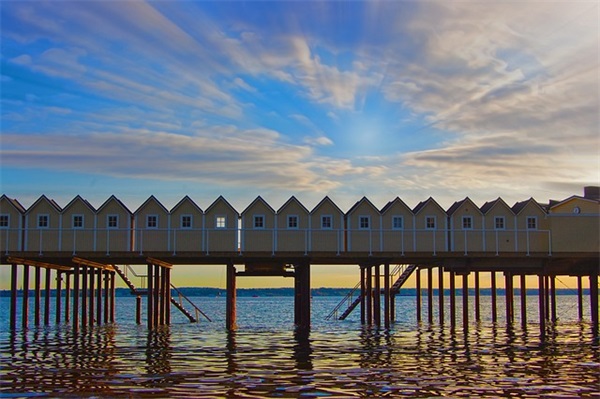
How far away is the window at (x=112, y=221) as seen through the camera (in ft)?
160

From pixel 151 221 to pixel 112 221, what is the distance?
7.29ft

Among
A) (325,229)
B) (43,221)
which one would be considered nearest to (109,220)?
(43,221)

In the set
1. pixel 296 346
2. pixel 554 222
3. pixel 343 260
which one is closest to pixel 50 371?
pixel 296 346

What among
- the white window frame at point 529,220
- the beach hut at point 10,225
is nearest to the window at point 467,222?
the white window frame at point 529,220

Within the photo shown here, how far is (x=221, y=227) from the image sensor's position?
48.8 metres

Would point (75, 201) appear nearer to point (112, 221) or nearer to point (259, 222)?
point (112, 221)

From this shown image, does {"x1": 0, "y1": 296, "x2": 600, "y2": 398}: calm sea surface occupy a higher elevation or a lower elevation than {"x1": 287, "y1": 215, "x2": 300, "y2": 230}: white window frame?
lower

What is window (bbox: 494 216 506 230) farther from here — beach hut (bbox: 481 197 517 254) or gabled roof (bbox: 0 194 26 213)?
gabled roof (bbox: 0 194 26 213)

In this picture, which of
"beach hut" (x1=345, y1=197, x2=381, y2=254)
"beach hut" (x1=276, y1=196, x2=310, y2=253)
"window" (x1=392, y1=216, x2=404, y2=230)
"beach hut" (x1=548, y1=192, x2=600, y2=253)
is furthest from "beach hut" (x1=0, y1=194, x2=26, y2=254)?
"beach hut" (x1=548, y1=192, x2=600, y2=253)

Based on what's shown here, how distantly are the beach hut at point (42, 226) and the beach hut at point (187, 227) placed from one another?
661 centimetres

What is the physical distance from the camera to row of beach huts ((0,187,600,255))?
160 ft

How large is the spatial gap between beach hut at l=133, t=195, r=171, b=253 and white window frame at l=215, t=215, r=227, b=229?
278 cm

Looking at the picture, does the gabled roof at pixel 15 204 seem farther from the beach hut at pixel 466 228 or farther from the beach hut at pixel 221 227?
the beach hut at pixel 466 228

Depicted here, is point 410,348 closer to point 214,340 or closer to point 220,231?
point 214,340
